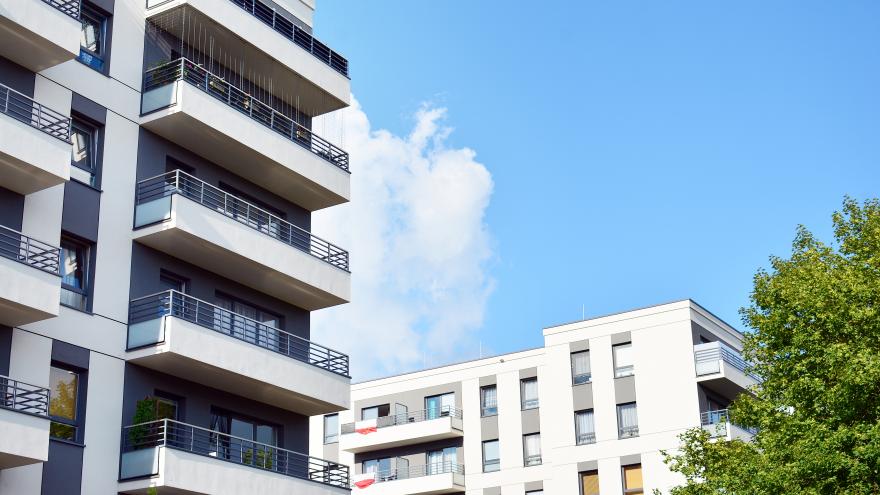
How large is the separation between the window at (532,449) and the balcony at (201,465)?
28.7m

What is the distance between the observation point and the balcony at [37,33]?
27.4 m

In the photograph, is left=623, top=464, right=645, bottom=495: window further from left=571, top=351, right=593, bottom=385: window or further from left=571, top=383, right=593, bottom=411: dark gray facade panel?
left=571, top=351, right=593, bottom=385: window

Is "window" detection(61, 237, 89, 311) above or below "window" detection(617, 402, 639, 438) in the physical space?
below

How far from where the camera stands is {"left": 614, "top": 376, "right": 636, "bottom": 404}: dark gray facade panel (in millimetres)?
56906

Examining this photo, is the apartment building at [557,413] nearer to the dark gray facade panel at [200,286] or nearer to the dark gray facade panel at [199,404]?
the dark gray facade panel at [200,286]

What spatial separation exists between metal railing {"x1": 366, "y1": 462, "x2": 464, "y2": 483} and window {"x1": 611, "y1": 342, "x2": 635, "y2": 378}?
1101 centimetres

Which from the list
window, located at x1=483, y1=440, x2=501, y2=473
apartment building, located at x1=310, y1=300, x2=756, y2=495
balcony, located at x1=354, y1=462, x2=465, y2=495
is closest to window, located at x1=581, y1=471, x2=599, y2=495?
apartment building, located at x1=310, y1=300, x2=756, y2=495

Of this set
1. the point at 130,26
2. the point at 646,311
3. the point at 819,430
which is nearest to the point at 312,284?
the point at 130,26

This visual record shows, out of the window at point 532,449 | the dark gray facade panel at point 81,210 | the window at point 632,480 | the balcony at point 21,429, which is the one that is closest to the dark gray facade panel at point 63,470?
the balcony at point 21,429

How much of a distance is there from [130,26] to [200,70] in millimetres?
2421

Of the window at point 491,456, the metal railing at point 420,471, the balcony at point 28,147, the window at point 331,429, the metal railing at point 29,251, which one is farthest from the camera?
the window at point 331,429

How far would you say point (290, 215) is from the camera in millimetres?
37469

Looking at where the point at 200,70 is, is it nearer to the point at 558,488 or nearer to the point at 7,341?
the point at 7,341

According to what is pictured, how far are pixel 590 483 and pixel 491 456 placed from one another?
7.42 m
